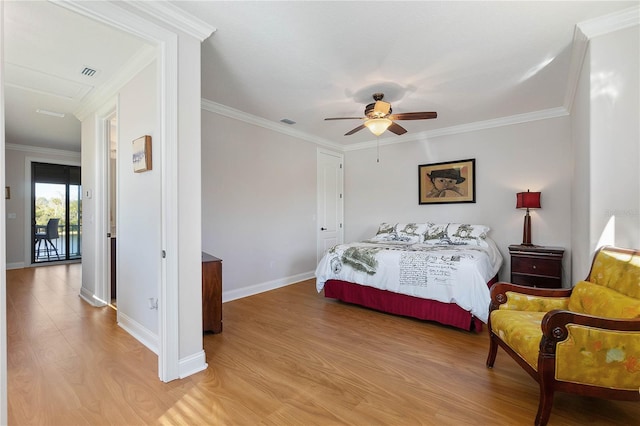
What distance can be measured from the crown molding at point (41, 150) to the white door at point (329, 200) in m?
5.59

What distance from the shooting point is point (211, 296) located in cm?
291

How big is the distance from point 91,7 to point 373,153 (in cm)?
467

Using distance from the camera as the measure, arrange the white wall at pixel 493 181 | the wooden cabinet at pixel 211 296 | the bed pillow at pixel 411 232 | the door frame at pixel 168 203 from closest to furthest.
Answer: the door frame at pixel 168 203
the wooden cabinet at pixel 211 296
the white wall at pixel 493 181
the bed pillow at pixel 411 232

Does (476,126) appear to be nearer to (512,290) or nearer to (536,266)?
(536,266)

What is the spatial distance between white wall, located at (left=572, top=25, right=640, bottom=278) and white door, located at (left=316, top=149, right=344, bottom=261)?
3.85 m

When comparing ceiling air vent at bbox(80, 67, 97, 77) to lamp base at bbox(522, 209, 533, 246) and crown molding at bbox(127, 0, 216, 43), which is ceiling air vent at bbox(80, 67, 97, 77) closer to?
crown molding at bbox(127, 0, 216, 43)

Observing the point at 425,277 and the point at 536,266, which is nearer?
the point at 425,277

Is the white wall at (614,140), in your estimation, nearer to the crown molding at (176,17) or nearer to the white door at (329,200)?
the crown molding at (176,17)

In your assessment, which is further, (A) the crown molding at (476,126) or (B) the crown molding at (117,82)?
(A) the crown molding at (476,126)

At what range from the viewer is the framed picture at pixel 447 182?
4.75 meters

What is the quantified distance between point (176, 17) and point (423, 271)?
10.2 ft

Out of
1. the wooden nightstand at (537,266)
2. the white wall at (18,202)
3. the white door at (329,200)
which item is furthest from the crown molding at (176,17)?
the white wall at (18,202)

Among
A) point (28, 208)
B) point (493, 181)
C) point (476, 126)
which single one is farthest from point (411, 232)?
point (28, 208)

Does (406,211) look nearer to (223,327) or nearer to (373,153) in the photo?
(373,153)
